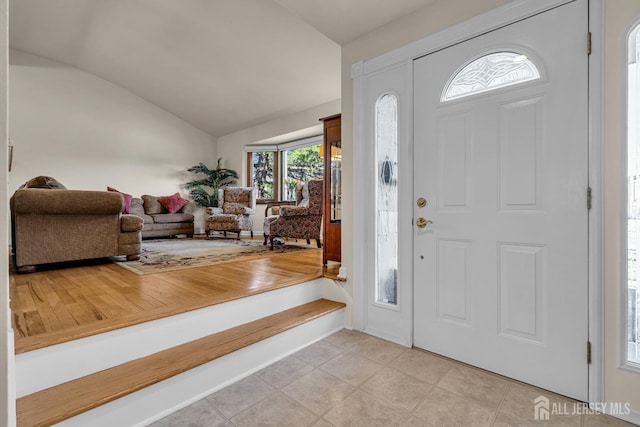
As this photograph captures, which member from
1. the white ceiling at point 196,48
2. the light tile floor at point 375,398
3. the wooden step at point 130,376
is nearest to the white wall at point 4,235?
the wooden step at point 130,376

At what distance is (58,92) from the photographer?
5.25m

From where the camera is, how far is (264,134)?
6332mm

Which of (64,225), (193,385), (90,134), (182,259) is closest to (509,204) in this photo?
(193,385)

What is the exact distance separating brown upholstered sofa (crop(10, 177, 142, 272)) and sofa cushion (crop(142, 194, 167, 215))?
285 cm

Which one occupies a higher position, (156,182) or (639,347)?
(156,182)

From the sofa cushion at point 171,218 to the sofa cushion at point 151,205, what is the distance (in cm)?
16

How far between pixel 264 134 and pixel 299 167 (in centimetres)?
103

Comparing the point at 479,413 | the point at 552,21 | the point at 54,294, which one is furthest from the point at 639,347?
the point at 54,294

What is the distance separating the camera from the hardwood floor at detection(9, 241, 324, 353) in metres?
1.41

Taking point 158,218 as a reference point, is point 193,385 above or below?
below

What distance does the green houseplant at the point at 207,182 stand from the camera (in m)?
6.84

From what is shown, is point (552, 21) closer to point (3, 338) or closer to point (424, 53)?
point (424, 53)

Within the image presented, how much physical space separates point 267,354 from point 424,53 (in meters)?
2.20

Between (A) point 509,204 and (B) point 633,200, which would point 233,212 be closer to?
(A) point 509,204
